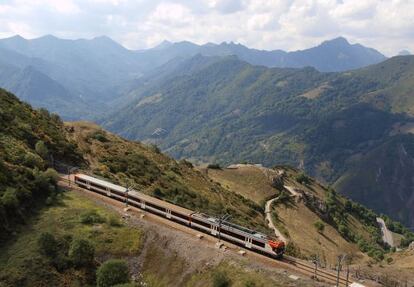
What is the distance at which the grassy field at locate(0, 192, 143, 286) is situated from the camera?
46938 mm

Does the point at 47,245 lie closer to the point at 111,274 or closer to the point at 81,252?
the point at 81,252

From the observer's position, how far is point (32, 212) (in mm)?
61000

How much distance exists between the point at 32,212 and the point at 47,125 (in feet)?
137

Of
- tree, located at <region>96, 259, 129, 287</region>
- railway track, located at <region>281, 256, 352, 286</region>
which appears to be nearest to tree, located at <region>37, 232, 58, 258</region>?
tree, located at <region>96, 259, 129, 287</region>

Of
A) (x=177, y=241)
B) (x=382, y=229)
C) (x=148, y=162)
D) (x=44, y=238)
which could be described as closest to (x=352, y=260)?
(x=148, y=162)

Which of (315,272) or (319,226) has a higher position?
(315,272)

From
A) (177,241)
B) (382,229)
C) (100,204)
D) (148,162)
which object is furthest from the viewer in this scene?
(382,229)

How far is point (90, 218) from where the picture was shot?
59.8 m

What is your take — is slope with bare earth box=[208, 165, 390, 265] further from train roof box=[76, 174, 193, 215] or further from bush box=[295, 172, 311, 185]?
train roof box=[76, 174, 193, 215]

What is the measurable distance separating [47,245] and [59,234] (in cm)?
424

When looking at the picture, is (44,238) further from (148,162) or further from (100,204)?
(148,162)

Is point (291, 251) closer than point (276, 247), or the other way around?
point (276, 247)

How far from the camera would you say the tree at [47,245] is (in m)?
50.0

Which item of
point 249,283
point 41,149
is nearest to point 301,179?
point 41,149
